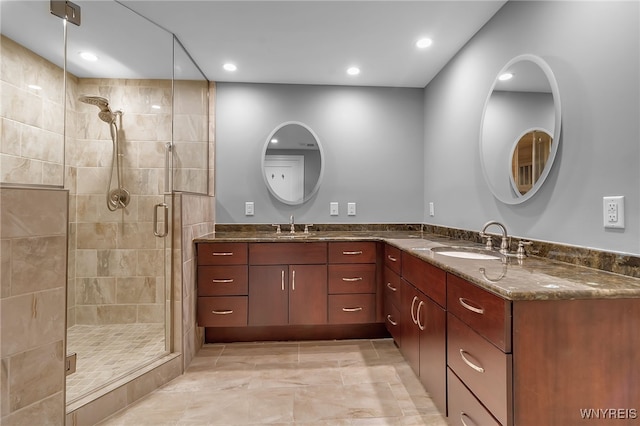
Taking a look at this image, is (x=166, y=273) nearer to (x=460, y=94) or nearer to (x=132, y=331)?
(x=132, y=331)

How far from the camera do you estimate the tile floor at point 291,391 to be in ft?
5.47

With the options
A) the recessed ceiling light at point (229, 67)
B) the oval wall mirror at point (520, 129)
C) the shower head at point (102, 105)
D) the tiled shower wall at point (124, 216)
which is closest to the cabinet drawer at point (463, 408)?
the oval wall mirror at point (520, 129)

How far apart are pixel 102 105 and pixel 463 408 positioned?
323 cm

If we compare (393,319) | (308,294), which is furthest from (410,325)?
(308,294)

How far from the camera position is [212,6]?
6.12ft

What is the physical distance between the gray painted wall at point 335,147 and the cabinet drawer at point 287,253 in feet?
1.88

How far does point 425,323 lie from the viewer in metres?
1.72

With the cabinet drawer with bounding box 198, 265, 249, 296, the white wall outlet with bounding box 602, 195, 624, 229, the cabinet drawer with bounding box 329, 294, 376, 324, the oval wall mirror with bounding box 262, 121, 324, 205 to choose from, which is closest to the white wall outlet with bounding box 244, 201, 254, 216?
the oval wall mirror with bounding box 262, 121, 324, 205

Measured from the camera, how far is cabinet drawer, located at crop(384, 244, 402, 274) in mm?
2143

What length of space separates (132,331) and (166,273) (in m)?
0.88

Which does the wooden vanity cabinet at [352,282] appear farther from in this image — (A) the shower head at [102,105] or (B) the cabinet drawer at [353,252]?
(A) the shower head at [102,105]

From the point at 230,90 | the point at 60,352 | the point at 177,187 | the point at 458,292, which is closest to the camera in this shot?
the point at 458,292

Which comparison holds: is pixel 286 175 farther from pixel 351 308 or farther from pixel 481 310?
pixel 481 310

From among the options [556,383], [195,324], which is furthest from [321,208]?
[556,383]
